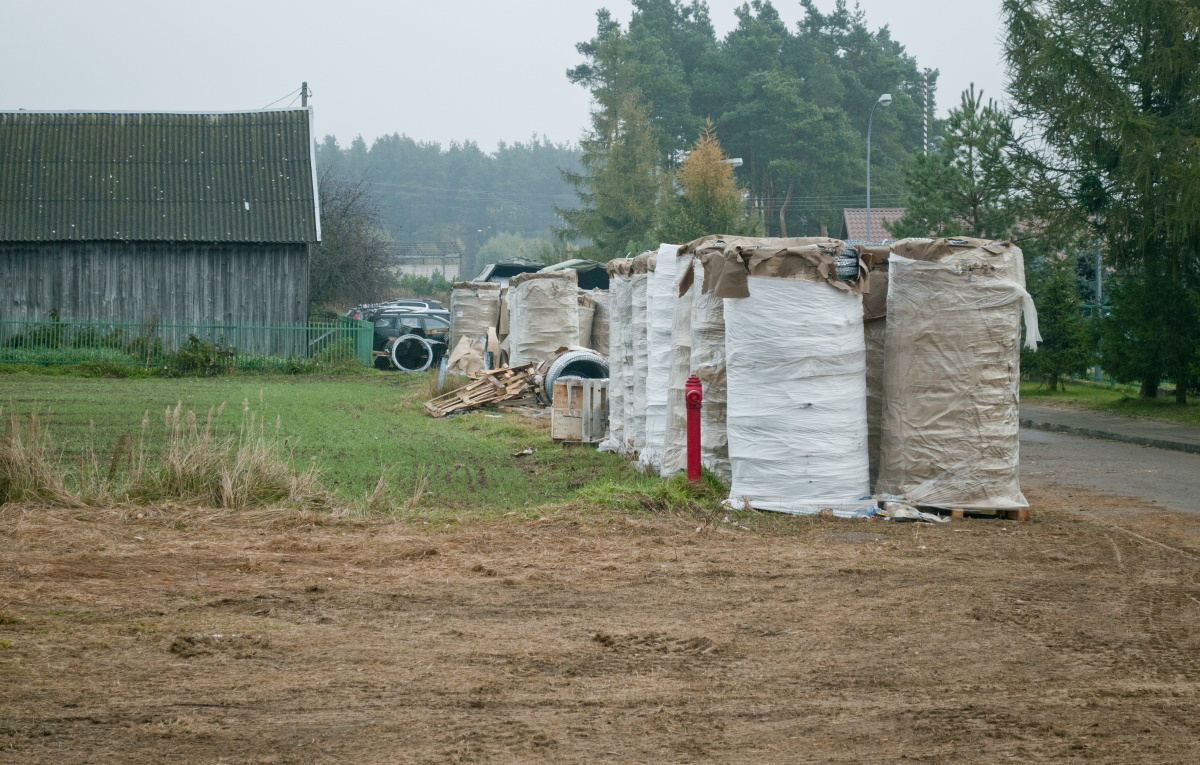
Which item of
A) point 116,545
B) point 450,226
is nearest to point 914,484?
point 116,545

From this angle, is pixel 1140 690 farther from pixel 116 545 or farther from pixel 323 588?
pixel 116 545

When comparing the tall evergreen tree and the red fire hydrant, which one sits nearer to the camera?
the red fire hydrant

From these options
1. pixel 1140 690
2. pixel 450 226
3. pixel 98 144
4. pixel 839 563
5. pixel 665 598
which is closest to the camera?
pixel 1140 690

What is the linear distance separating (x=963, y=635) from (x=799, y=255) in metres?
4.19

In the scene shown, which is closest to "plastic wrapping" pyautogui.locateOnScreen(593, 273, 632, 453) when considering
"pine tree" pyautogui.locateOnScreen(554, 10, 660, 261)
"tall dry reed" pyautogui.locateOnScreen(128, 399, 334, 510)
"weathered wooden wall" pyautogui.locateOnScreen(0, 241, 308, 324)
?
"tall dry reed" pyautogui.locateOnScreen(128, 399, 334, 510)

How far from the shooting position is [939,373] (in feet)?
29.6

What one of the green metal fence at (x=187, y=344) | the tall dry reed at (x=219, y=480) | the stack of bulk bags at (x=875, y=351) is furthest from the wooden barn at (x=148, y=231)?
the stack of bulk bags at (x=875, y=351)

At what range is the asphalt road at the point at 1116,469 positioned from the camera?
11.1 m

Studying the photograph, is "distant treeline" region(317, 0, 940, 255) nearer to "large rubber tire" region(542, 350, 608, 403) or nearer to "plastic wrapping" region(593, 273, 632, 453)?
"large rubber tire" region(542, 350, 608, 403)

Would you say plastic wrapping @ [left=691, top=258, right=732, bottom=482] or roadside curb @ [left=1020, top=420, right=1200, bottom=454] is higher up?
plastic wrapping @ [left=691, top=258, right=732, bottom=482]

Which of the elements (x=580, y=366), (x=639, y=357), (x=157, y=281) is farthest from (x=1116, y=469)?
(x=157, y=281)

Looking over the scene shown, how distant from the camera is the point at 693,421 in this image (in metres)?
9.71

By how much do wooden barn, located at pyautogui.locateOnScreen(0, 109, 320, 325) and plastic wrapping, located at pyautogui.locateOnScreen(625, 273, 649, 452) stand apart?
2047 centimetres

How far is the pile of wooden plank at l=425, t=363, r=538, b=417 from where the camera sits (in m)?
19.1
